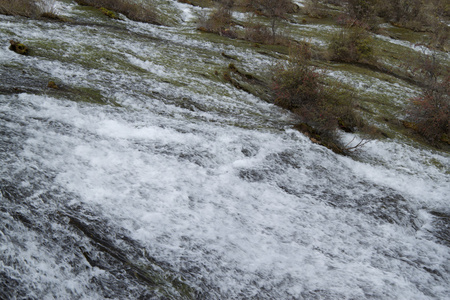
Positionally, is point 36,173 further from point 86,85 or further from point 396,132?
point 396,132

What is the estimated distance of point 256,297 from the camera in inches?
160

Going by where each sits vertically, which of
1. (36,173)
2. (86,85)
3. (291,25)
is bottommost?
(36,173)

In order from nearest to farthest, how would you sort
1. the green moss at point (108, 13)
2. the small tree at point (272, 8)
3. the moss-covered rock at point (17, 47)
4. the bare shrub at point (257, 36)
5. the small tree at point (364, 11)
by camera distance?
1. the moss-covered rock at point (17, 47)
2. the green moss at point (108, 13)
3. the bare shrub at point (257, 36)
4. the small tree at point (272, 8)
5. the small tree at point (364, 11)

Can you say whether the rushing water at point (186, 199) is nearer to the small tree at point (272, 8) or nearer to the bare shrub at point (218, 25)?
the bare shrub at point (218, 25)

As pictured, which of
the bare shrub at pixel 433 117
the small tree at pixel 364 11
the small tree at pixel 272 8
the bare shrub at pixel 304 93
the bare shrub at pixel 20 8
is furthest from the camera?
the small tree at pixel 364 11

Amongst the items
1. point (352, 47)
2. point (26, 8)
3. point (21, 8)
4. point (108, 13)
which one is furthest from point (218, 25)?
point (21, 8)

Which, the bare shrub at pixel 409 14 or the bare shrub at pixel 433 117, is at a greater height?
the bare shrub at pixel 409 14

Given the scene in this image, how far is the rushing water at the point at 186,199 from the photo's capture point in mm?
4020

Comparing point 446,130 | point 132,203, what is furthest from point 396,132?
point 132,203

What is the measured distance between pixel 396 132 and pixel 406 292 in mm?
6750

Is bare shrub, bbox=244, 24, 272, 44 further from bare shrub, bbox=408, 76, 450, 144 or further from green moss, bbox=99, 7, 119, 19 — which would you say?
bare shrub, bbox=408, 76, 450, 144

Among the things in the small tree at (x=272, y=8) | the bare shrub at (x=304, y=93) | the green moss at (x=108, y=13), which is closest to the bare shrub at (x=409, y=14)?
the small tree at (x=272, y=8)

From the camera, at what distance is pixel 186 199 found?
17.4 ft

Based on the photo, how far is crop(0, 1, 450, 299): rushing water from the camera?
4.02 m
